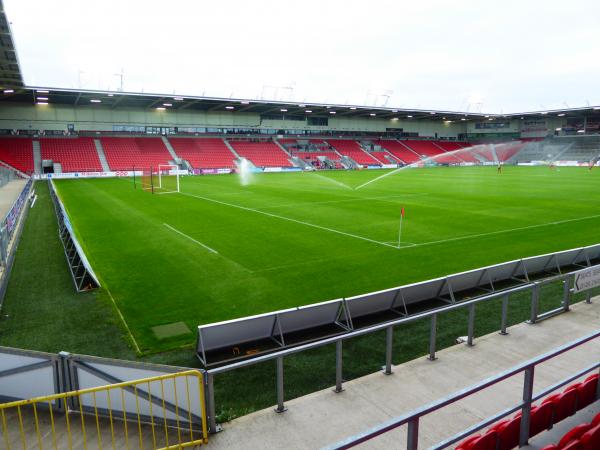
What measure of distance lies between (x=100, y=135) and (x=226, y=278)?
2319 inches

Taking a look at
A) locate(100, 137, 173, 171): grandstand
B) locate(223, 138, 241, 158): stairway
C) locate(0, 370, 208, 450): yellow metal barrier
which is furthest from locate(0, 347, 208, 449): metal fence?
locate(223, 138, 241, 158): stairway

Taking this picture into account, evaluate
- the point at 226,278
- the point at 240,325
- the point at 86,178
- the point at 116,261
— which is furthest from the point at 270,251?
the point at 86,178

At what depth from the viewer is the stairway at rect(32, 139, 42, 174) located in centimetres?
5325

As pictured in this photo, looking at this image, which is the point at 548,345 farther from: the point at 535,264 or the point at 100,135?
the point at 100,135

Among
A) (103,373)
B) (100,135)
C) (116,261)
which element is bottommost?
(116,261)

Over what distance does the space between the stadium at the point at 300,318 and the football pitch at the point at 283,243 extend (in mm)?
102

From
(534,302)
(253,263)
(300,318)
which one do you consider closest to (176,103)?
(253,263)

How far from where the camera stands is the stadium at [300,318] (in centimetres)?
549

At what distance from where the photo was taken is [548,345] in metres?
8.27

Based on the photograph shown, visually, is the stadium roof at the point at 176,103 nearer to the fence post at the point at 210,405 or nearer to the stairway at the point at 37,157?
the stairway at the point at 37,157

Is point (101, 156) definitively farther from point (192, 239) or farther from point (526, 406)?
point (526, 406)

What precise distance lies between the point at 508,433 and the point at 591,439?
793mm

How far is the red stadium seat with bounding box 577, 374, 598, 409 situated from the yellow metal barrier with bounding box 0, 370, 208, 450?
171 inches

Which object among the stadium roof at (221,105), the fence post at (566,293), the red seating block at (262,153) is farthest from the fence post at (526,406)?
the red seating block at (262,153)
